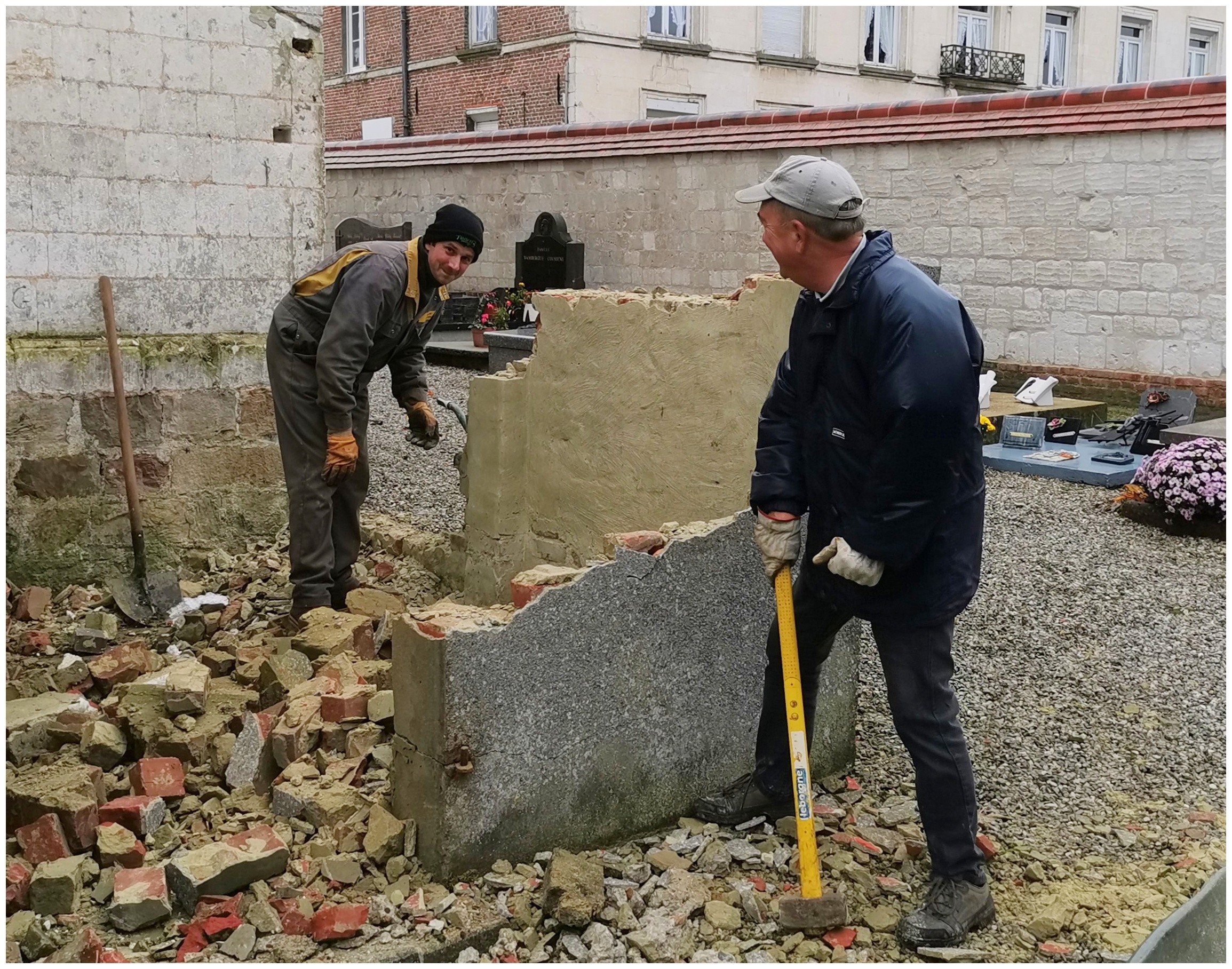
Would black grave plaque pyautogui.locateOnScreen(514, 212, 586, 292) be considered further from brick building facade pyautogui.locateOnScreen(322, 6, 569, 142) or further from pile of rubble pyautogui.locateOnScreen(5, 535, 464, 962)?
pile of rubble pyautogui.locateOnScreen(5, 535, 464, 962)

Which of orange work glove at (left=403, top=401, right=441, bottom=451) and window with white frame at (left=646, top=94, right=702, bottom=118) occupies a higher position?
window with white frame at (left=646, top=94, right=702, bottom=118)

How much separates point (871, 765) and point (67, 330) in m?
4.53

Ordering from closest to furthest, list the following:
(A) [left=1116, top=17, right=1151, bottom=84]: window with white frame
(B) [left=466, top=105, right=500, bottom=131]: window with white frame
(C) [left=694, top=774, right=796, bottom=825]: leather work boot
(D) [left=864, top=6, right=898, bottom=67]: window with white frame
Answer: (C) [left=694, top=774, right=796, bottom=825]: leather work boot < (B) [left=466, top=105, right=500, bottom=131]: window with white frame < (D) [left=864, top=6, right=898, bottom=67]: window with white frame < (A) [left=1116, top=17, right=1151, bottom=84]: window with white frame

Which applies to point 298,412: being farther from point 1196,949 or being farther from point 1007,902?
point 1196,949

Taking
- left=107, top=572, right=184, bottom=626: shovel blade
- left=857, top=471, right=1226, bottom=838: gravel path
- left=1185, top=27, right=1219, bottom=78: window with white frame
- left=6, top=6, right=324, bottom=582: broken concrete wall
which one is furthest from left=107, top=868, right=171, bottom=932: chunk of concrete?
left=1185, top=27, right=1219, bottom=78: window with white frame

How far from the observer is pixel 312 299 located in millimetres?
5414

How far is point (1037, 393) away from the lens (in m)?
11.1

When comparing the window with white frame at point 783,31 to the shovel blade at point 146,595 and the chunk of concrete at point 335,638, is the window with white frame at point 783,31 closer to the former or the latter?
the shovel blade at point 146,595

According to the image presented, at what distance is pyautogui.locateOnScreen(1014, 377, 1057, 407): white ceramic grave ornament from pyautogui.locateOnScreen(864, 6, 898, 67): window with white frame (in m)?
16.5

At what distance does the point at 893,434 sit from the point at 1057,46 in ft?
94.2

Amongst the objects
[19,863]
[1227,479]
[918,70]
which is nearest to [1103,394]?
[1227,479]

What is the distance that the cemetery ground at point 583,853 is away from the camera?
319 cm

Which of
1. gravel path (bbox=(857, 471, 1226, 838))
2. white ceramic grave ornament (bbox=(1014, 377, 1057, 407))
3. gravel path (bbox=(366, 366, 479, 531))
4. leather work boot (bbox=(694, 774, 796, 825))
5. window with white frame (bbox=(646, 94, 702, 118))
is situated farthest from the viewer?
window with white frame (bbox=(646, 94, 702, 118))

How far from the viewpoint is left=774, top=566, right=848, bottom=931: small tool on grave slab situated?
3219mm
